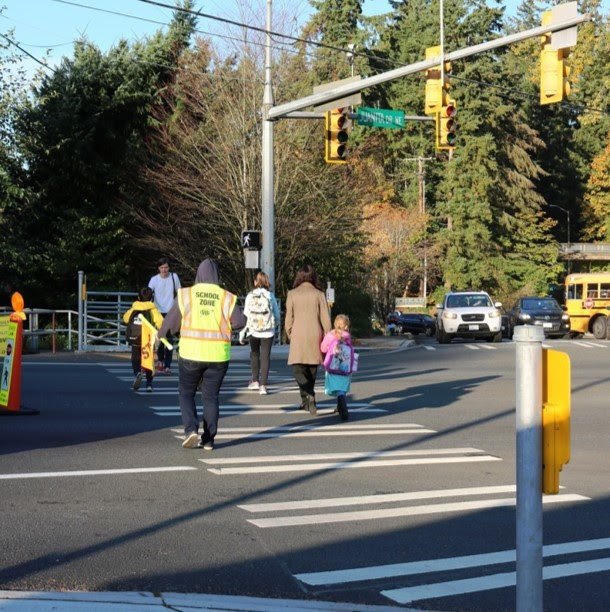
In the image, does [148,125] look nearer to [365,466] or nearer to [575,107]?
[365,466]

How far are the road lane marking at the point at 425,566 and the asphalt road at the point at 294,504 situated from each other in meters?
A: 0.01

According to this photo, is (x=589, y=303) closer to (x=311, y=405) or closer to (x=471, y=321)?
(x=471, y=321)

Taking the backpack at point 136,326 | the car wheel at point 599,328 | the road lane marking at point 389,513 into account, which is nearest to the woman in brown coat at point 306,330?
the backpack at point 136,326

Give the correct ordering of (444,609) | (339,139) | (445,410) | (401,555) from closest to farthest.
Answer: (444,609)
(401,555)
(445,410)
(339,139)

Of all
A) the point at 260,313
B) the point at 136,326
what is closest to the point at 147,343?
the point at 136,326

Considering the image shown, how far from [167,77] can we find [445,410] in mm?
23372

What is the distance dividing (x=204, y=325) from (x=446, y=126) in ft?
39.4

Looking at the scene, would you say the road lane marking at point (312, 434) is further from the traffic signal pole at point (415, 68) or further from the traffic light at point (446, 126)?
the traffic light at point (446, 126)

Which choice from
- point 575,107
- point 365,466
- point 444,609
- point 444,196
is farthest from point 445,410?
point 575,107

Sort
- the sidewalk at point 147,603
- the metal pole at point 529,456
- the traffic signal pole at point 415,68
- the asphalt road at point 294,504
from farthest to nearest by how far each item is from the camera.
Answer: the traffic signal pole at point 415,68 < the asphalt road at point 294,504 < the sidewalk at point 147,603 < the metal pole at point 529,456

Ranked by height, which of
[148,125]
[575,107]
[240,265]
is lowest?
[240,265]

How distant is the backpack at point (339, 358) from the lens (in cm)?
1312

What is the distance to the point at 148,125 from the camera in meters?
34.3

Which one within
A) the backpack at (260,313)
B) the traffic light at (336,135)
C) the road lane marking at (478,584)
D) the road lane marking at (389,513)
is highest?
the traffic light at (336,135)
